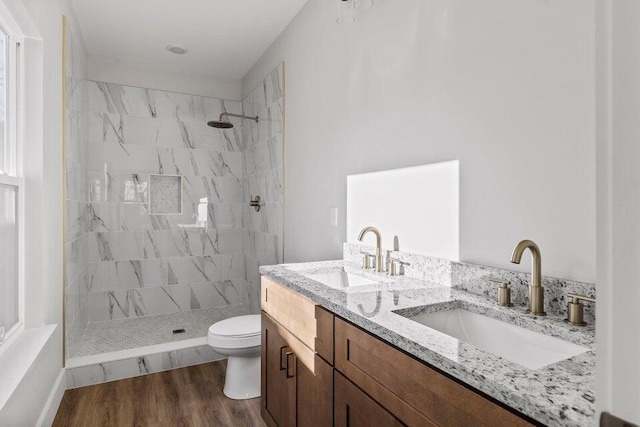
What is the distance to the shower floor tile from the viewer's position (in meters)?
2.92

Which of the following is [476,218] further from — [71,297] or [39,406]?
[71,297]

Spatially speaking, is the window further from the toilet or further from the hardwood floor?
the toilet

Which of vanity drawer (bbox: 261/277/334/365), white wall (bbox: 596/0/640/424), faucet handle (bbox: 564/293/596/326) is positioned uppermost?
white wall (bbox: 596/0/640/424)

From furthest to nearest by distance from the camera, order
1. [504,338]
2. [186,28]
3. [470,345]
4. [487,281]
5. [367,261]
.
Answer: [186,28]
[367,261]
[487,281]
[504,338]
[470,345]

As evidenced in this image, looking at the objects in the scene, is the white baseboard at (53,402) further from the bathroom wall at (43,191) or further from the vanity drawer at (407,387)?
the vanity drawer at (407,387)

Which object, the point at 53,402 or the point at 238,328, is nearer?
the point at 53,402

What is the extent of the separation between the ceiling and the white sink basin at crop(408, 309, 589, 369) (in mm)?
2393

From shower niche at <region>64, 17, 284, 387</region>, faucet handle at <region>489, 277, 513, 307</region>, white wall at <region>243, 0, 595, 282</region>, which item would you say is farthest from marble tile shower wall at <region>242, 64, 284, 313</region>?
faucet handle at <region>489, 277, 513, 307</region>

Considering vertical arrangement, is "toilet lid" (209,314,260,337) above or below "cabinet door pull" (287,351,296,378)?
below

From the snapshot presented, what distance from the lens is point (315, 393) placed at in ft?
4.46

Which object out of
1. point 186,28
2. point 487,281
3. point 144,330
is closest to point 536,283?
point 487,281

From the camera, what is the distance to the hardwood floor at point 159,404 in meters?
2.10

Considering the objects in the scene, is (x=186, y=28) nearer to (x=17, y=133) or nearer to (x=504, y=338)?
(x=17, y=133)

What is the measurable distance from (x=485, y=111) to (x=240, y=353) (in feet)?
6.21
